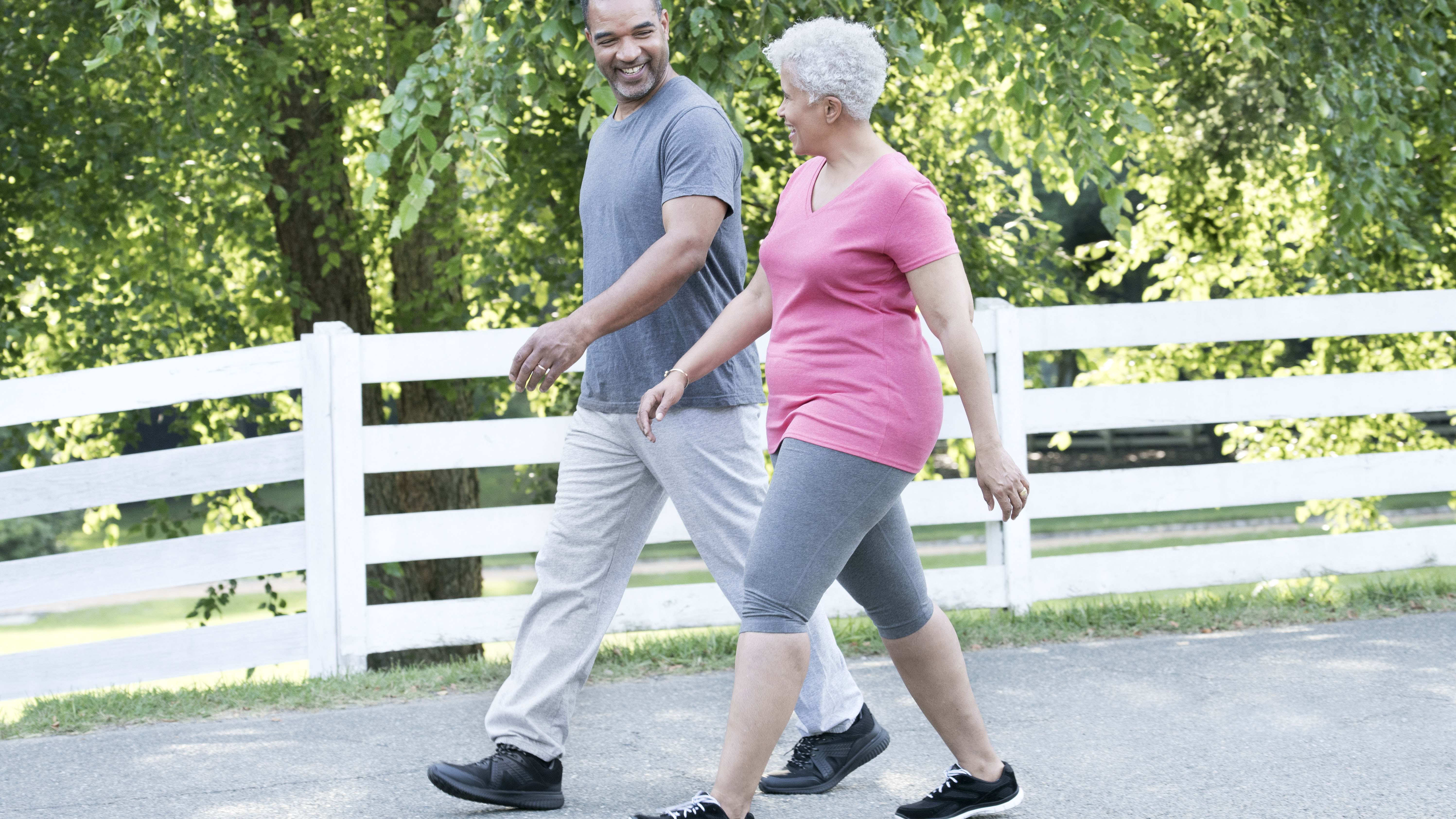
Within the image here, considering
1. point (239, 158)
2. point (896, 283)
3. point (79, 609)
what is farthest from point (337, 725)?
point (79, 609)

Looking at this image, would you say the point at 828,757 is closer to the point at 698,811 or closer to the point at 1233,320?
the point at 698,811

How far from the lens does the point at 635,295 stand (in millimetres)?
2963

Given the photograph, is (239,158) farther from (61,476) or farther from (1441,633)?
(1441,633)

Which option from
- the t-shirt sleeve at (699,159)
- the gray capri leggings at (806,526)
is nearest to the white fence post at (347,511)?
the t-shirt sleeve at (699,159)

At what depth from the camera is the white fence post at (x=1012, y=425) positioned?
210 inches

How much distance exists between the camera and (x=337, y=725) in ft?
13.6

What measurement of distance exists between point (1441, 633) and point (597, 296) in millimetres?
3697

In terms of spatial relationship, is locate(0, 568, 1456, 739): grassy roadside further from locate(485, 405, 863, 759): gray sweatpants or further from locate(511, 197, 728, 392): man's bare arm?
locate(511, 197, 728, 392): man's bare arm

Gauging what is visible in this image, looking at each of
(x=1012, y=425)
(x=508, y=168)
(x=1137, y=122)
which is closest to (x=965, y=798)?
(x=1012, y=425)

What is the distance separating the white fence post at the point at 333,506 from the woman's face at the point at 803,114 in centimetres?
245

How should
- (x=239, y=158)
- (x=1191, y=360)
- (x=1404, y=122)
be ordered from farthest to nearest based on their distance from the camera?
1. (x=1191, y=360)
2. (x=239, y=158)
3. (x=1404, y=122)

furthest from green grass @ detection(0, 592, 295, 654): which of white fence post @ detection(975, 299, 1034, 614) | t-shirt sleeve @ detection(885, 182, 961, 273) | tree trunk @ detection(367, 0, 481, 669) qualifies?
t-shirt sleeve @ detection(885, 182, 961, 273)

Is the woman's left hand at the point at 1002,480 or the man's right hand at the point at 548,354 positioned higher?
the man's right hand at the point at 548,354

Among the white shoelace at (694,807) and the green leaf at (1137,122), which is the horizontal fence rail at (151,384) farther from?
the green leaf at (1137,122)
